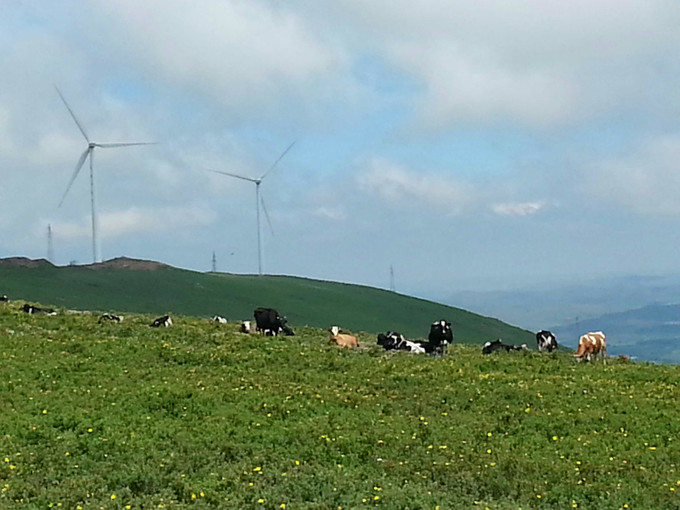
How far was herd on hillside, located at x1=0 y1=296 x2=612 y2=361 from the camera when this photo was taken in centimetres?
3206

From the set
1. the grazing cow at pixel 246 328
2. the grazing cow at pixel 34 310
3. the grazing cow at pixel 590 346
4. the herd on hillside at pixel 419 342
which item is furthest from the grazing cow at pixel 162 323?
the grazing cow at pixel 590 346

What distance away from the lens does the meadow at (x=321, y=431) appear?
14.3 m

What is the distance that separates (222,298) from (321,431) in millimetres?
54343

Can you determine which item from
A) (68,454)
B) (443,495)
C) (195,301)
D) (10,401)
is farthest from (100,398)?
(195,301)

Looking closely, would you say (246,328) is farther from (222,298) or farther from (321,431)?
(222,298)

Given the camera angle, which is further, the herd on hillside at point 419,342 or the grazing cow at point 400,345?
the grazing cow at point 400,345

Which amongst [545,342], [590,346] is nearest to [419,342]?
[545,342]

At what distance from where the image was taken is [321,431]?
703 inches

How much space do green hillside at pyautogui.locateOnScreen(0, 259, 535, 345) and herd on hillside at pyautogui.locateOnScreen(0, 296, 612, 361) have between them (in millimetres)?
20699

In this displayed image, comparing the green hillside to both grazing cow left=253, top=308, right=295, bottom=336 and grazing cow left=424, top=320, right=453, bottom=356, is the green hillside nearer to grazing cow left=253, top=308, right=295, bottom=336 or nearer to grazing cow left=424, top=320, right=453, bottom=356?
grazing cow left=253, top=308, right=295, bottom=336

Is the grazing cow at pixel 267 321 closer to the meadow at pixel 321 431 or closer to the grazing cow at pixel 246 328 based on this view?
the grazing cow at pixel 246 328

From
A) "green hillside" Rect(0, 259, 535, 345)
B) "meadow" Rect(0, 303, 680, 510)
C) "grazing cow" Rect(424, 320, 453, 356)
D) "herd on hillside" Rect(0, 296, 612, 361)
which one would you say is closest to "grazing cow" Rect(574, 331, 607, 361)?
"herd on hillside" Rect(0, 296, 612, 361)

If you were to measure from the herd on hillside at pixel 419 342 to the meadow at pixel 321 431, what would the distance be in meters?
4.20

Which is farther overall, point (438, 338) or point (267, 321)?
point (267, 321)
